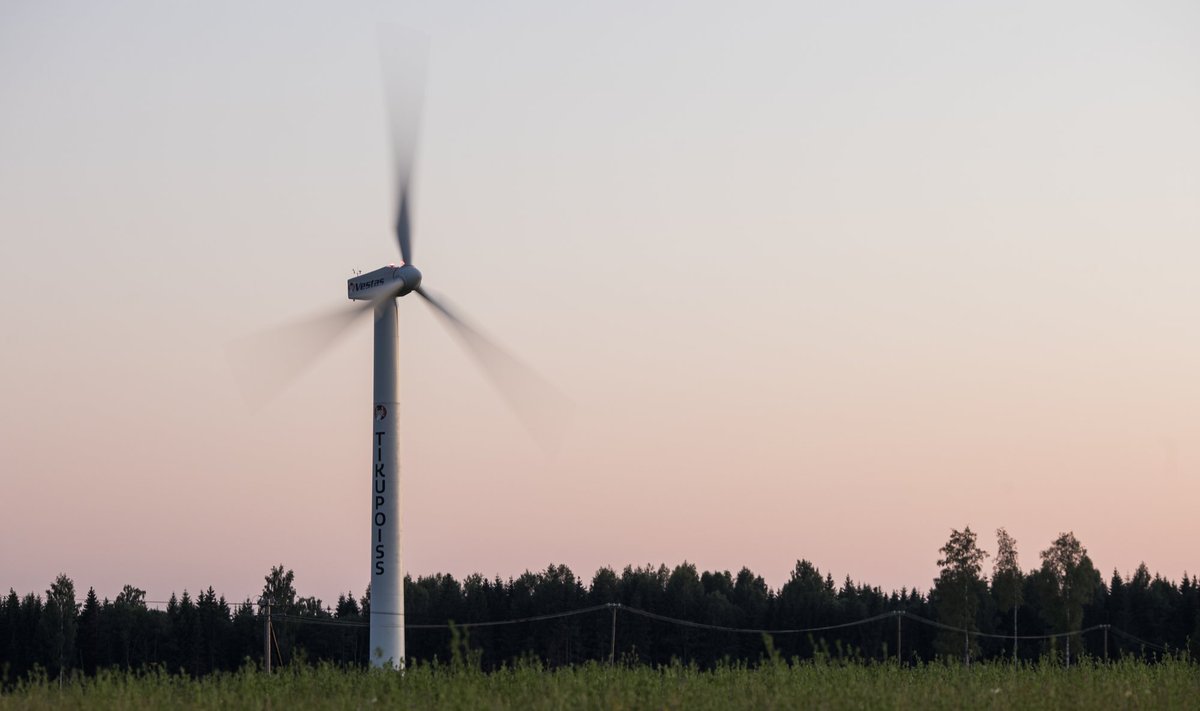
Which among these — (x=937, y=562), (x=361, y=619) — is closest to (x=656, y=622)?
(x=361, y=619)

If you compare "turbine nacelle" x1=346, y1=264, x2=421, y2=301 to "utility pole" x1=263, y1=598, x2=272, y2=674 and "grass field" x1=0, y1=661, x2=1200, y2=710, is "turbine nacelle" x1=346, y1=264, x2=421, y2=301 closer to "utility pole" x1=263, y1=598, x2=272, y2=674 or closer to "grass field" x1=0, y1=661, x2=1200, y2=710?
"utility pole" x1=263, y1=598, x2=272, y2=674

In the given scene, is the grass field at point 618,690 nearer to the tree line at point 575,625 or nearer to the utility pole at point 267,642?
the utility pole at point 267,642

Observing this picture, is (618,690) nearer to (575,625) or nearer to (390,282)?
(390,282)

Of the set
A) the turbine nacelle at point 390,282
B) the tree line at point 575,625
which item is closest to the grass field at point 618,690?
the turbine nacelle at point 390,282

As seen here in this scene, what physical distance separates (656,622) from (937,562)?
5732cm

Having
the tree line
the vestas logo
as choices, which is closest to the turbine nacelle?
the vestas logo

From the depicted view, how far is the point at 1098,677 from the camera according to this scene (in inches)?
1168

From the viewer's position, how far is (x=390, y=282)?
46.0 metres

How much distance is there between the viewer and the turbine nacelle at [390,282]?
4603cm

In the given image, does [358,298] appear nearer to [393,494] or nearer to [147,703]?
[393,494]

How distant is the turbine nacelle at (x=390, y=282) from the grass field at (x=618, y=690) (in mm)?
19273

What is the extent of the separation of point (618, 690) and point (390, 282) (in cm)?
2471

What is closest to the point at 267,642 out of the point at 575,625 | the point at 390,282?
the point at 390,282

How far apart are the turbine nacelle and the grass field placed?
1927cm
